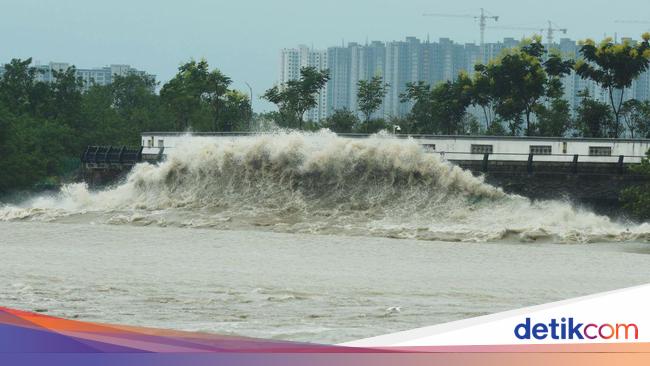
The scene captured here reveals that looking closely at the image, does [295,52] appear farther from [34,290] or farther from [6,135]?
[34,290]

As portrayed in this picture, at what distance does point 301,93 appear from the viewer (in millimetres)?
63969

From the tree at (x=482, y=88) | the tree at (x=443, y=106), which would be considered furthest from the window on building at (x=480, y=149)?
the tree at (x=443, y=106)

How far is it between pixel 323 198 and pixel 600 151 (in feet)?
38.5

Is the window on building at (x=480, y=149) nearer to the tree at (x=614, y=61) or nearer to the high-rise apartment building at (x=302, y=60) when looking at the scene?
the tree at (x=614, y=61)

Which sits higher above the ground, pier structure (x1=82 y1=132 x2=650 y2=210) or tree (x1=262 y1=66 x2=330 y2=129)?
tree (x1=262 y1=66 x2=330 y2=129)

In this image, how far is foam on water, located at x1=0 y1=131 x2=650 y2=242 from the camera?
3106cm

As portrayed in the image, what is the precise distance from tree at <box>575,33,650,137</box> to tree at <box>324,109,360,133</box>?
645 inches

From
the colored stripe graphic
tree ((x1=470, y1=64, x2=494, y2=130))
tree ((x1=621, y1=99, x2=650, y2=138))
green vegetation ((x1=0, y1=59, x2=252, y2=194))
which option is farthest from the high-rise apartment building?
the colored stripe graphic

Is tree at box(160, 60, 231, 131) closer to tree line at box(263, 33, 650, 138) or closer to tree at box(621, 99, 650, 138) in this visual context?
tree line at box(263, 33, 650, 138)

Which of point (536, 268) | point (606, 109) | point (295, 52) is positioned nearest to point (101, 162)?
point (606, 109)

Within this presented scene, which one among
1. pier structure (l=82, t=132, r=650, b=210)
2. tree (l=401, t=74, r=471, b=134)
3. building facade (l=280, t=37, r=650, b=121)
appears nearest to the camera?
pier structure (l=82, t=132, r=650, b=210)

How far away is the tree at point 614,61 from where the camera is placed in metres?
50.5

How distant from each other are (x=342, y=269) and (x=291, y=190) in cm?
1375

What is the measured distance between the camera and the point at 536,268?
21.9 metres
